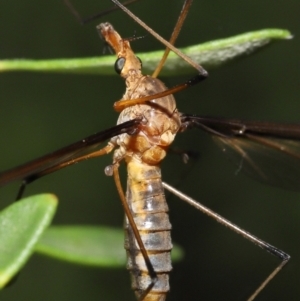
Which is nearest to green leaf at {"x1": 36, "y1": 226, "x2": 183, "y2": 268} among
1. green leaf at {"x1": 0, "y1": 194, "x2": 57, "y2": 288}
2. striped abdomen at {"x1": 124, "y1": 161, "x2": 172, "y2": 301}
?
striped abdomen at {"x1": 124, "y1": 161, "x2": 172, "y2": 301}

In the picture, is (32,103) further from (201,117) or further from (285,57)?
(201,117)

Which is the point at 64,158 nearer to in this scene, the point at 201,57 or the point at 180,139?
the point at 201,57

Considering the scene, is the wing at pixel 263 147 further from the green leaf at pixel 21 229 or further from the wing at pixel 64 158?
the green leaf at pixel 21 229

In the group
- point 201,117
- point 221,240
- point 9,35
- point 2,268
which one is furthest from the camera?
point 221,240

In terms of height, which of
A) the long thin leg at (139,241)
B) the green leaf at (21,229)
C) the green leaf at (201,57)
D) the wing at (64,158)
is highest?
the green leaf at (201,57)

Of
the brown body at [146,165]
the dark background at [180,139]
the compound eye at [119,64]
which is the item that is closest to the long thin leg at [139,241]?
the brown body at [146,165]

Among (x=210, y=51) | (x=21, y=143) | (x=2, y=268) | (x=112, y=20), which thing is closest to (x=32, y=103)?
(x=21, y=143)
